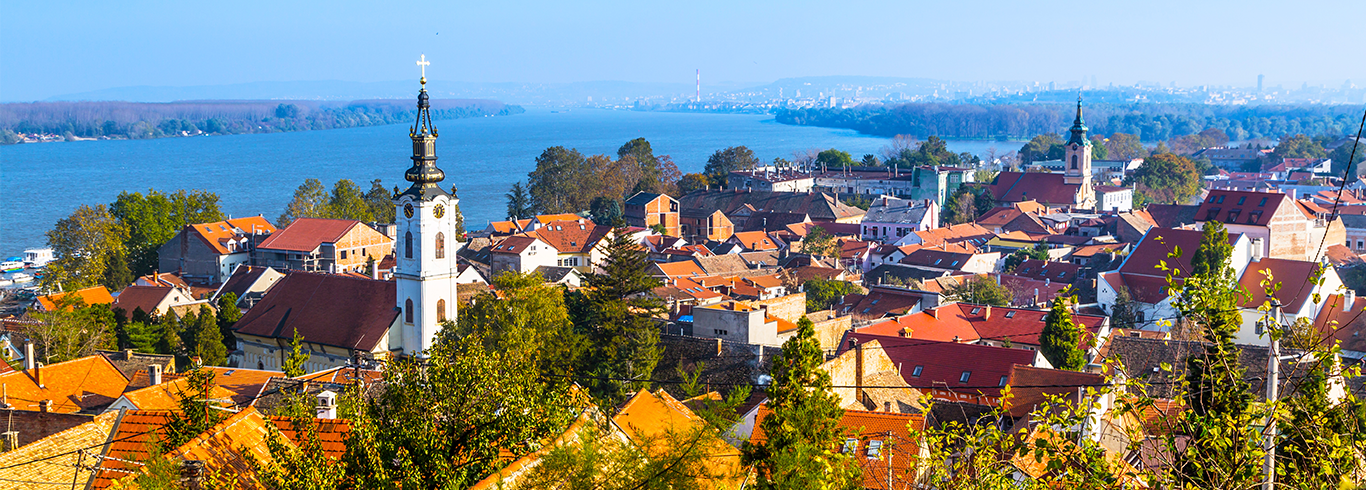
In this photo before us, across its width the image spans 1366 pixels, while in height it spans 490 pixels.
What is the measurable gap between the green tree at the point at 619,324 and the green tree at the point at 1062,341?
19.1ft

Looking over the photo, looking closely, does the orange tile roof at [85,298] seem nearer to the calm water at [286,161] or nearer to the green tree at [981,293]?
the green tree at [981,293]

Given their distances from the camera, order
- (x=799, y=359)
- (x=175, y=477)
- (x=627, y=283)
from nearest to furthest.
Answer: (x=175, y=477)
(x=799, y=359)
(x=627, y=283)

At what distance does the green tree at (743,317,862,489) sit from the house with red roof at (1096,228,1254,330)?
2157 centimetres

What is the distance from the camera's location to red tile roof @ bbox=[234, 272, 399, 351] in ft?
72.4

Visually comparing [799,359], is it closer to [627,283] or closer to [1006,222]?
[627,283]

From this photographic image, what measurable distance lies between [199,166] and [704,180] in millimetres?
64991

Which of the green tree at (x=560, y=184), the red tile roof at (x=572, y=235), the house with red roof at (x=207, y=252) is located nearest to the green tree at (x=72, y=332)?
the house with red roof at (x=207, y=252)

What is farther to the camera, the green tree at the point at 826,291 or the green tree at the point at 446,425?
the green tree at the point at 826,291

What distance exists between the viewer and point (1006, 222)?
47656 mm

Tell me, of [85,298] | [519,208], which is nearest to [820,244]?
[519,208]

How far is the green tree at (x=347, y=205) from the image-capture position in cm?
4541

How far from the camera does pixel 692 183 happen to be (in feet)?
210

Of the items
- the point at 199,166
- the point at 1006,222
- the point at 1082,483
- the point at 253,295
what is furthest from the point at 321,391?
the point at 199,166

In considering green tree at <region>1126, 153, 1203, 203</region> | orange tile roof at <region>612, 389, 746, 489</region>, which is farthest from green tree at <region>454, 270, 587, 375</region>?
green tree at <region>1126, 153, 1203, 203</region>
